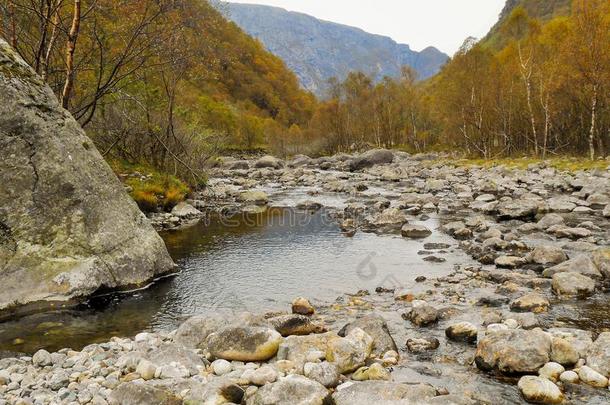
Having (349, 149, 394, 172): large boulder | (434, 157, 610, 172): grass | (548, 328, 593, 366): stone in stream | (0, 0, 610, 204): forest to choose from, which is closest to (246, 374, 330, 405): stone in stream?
(548, 328, 593, 366): stone in stream

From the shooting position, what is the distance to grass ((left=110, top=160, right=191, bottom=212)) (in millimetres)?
21938

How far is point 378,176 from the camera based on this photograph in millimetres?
43281

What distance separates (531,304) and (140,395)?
766 centimetres

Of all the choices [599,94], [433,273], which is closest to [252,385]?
[433,273]

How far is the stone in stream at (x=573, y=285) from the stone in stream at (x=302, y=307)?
5.54 metres

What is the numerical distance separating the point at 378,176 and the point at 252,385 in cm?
3795

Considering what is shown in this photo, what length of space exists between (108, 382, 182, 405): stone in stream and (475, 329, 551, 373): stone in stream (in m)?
4.50

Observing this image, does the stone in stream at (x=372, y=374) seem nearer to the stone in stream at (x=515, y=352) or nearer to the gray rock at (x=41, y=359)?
the stone in stream at (x=515, y=352)

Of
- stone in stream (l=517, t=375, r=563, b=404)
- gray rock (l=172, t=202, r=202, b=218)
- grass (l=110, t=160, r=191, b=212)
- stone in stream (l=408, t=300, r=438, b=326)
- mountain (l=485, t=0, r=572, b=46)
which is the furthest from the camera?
mountain (l=485, t=0, r=572, b=46)

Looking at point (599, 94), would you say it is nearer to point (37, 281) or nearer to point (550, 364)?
point (550, 364)

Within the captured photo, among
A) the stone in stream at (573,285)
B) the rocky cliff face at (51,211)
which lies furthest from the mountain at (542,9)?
the rocky cliff face at (51,211)

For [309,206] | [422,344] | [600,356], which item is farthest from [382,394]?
[309,206]

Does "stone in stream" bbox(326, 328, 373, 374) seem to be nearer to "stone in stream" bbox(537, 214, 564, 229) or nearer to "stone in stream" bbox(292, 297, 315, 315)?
"stone in stream" bbox(292, 297, 315, 315)

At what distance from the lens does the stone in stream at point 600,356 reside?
6445mm
